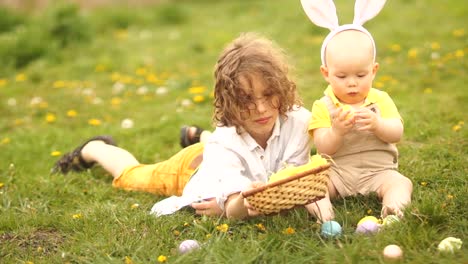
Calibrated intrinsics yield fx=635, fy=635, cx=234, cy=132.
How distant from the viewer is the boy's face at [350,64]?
9.68 feet

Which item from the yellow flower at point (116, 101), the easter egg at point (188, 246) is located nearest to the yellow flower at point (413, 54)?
the yellow flower at point (116, 101)

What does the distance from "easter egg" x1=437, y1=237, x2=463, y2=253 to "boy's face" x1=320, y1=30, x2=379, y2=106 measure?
86 cm

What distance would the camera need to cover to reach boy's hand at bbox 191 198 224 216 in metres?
3.21

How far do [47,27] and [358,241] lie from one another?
19.8 ft

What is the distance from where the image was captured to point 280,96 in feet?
10.5

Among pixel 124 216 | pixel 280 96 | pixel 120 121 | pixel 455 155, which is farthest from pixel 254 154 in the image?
pixel 120 121

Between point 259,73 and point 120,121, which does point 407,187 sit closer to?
point 259,73

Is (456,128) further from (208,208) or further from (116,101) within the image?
(116,101)

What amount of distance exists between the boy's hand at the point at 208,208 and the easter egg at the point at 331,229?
598 mm

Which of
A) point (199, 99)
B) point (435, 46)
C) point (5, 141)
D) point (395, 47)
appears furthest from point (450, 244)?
point (395, 47)

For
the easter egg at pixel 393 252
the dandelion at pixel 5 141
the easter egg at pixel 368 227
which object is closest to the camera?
the easter egg at pixel 393 252


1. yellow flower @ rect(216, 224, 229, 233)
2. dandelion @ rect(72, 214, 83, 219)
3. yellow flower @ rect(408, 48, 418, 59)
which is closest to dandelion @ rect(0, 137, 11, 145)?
dandelion @ rect(72, 214, 83, 219)

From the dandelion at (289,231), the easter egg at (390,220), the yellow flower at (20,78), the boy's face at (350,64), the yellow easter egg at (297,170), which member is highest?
the boy's face at (350,64)

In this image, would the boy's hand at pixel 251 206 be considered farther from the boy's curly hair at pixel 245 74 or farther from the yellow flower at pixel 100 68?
the yellow flower at pixel 100 68
